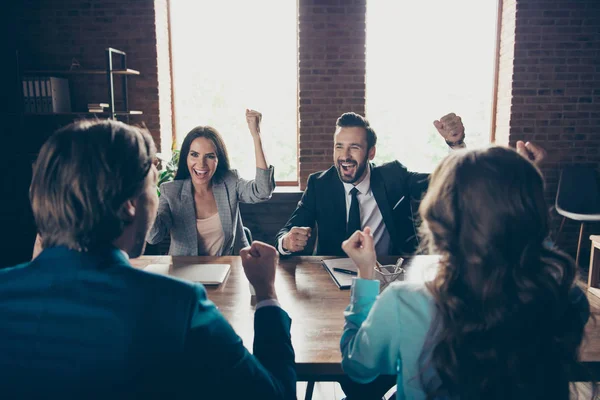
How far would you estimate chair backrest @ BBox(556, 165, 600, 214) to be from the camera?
417 centimetres

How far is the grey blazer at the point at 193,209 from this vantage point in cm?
244

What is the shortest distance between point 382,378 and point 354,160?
46.9 inches

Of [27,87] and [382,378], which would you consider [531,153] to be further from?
[27,87]

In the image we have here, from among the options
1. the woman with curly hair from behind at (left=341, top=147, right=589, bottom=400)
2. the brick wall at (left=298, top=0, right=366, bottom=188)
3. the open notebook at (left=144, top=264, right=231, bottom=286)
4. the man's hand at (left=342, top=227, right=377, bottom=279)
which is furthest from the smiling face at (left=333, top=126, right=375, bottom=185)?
the brick wall at (left=298, top=0, right=366, bottom=188)

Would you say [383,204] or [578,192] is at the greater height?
[383,204]

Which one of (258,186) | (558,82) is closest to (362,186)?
(258,186)

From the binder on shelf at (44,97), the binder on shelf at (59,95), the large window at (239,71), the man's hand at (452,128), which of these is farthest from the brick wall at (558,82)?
the binder on shelf at (44,97)

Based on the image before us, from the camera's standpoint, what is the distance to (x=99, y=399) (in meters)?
0.70

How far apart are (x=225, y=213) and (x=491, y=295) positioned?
1877mm

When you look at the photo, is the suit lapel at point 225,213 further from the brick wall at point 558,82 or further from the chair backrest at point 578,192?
the chair backrest at point 578,192

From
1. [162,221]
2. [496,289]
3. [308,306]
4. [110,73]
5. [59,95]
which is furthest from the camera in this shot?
[59,95]

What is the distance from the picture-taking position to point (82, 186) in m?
0.76

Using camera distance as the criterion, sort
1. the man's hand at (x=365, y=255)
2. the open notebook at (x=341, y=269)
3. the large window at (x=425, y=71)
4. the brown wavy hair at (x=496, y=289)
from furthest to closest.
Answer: the large window at (x=425, y=71) < the open notebook at (x=341, y=269) < the man's hand at (x=365, y=255) < the brown wavy hair at (x=496, y=289)

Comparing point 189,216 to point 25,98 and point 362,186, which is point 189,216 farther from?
point 25,98
